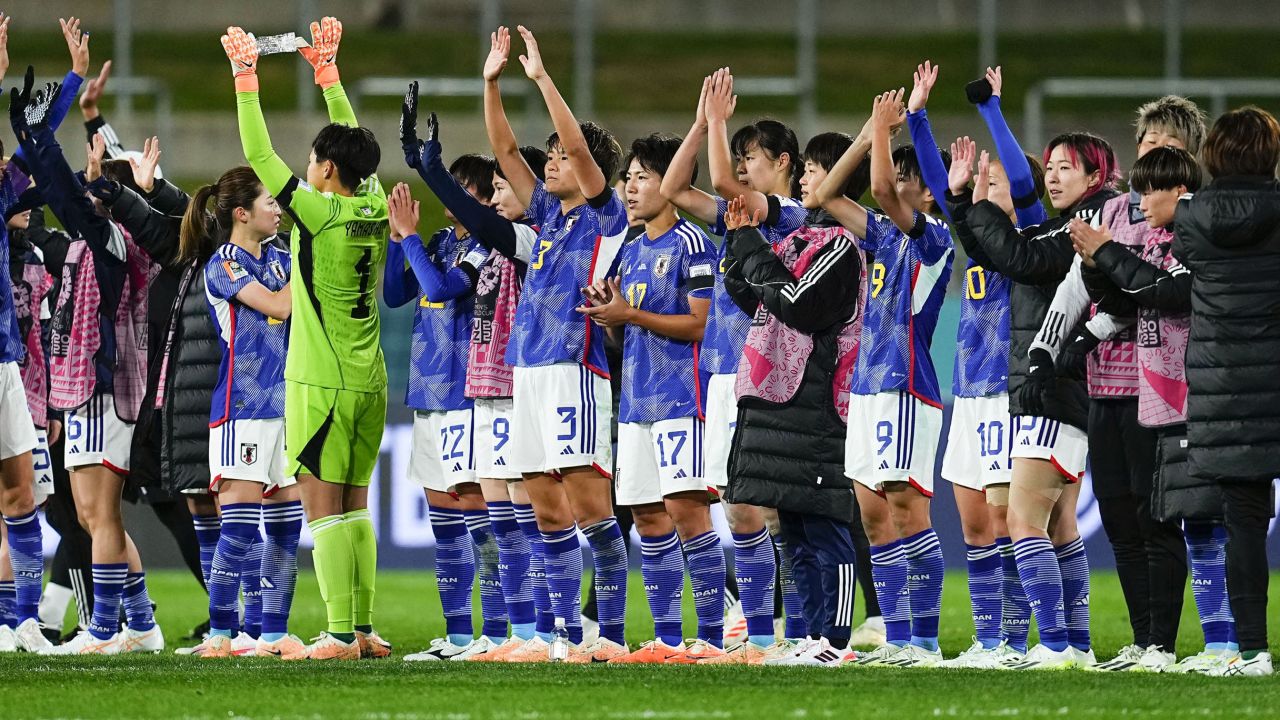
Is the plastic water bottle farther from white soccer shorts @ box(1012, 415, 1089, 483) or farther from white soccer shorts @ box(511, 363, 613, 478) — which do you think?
white soccer shorts @ box(1012, 415, 1089, 483)

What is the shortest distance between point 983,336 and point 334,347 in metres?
2.81

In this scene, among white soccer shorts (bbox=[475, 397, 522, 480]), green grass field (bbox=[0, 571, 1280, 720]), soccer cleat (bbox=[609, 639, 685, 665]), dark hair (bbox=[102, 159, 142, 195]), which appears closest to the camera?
green grass field (bbox=[0, 571, 1280, 720])

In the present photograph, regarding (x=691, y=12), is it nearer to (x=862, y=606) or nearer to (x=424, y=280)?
(x=862, y=606)

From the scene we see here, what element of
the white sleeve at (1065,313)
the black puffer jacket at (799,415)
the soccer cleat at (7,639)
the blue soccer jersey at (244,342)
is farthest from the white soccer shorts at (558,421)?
the soccer cleat at (7,639)

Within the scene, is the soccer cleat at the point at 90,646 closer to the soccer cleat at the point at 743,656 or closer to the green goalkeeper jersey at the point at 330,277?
the green goalkeeper jersey at the point at 330,277

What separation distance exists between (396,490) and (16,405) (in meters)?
6.55

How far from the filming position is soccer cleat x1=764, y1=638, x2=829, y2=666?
7.70m

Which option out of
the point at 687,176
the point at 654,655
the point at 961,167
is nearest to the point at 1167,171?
the point at 961,167

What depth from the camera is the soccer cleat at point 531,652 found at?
814 cm

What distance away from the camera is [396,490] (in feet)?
49.9

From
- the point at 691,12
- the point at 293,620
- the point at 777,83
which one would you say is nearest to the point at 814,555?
the point at 293,620

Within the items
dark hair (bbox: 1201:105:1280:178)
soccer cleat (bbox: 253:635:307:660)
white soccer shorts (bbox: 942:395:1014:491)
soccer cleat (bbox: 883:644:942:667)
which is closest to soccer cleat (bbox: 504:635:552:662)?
soccer cleat (bbox: 253:635:307:660)

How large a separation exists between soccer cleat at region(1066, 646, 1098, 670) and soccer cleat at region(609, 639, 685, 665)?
1.65 metres

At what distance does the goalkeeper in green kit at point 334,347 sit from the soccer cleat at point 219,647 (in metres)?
0.64
